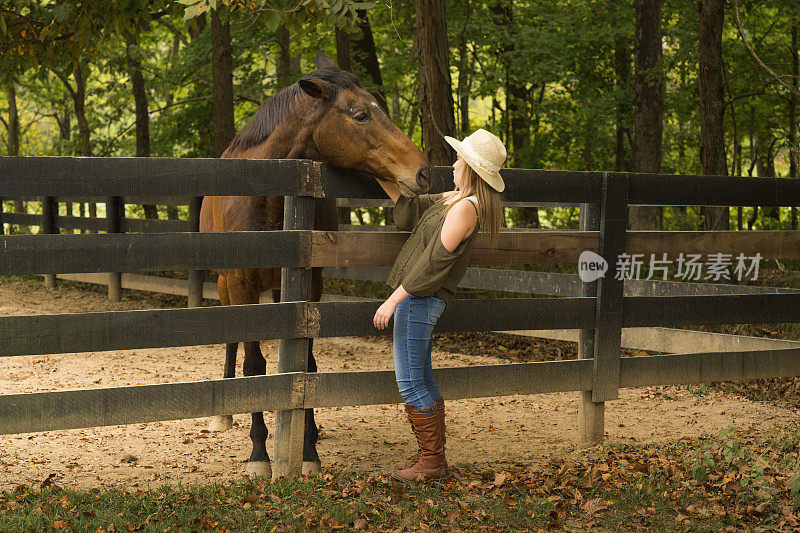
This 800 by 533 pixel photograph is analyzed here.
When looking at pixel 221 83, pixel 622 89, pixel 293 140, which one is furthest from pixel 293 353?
pixel 622 89

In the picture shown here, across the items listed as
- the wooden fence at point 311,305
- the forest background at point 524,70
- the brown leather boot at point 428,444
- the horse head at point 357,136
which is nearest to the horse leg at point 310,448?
the wooden fence at point 311,305

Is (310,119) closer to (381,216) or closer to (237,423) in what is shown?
(237,423)

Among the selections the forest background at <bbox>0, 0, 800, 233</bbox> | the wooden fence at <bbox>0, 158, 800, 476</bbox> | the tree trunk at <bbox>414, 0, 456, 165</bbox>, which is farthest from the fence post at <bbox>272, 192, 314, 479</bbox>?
the tree trunk at <bbox>414, 0, 456, 165</bbox>

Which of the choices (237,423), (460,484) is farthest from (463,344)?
(460,484)

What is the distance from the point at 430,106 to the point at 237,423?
4.01 metres

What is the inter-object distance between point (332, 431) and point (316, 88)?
2.65m

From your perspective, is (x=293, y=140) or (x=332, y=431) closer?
(x=293, y=140)

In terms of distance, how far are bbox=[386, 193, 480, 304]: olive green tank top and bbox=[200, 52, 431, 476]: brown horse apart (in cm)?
14

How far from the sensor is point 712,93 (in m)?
9.66

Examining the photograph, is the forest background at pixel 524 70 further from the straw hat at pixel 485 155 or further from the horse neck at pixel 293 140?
the straw hat at pixel 485 155

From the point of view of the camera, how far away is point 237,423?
626 centimetres

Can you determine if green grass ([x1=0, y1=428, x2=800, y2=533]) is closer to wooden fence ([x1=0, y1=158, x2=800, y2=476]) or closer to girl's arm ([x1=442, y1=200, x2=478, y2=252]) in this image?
wooden fence ([x1=0, y1=158, x2=800, y2=476])

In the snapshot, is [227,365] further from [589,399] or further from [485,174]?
[485,174]

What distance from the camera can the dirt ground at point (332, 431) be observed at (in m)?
4.87
